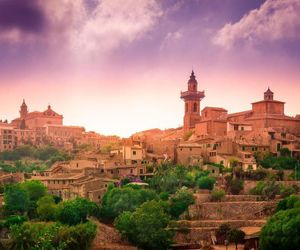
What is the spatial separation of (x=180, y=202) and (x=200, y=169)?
6120 mm

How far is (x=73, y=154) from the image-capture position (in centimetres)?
5147

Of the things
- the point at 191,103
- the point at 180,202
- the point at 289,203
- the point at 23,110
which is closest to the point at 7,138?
the point at 23,110

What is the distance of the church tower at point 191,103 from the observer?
5125 centimetres

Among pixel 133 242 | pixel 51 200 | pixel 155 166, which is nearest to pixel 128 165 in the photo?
pixel 155 166

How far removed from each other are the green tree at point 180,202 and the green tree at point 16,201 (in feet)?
23.5

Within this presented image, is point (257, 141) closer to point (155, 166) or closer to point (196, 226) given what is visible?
point (155, 166)

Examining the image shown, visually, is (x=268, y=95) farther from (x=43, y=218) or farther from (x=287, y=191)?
(x=43, y=218)

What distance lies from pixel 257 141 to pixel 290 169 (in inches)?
178

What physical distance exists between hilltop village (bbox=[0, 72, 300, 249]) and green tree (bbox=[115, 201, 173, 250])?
0.75 ft

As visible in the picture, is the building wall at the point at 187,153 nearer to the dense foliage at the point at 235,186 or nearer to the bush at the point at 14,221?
the dense foliage at the point at 235,186

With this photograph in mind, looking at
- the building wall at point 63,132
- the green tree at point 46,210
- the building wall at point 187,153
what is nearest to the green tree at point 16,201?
the green tree at point 46,210

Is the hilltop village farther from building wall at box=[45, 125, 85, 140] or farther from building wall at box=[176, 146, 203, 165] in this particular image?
building wall at box=[45, 125, 85, 140]

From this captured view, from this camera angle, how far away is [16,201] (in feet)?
109

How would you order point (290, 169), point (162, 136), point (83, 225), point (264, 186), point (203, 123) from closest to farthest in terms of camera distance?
point (83, 225)
point (264, 186)
point (290, 169)
point (203, 123)
point (162, 136)
